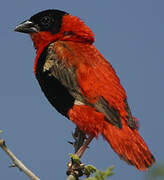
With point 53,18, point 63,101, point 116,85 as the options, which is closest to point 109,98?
point 116,85

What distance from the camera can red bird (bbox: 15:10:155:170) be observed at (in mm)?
3713

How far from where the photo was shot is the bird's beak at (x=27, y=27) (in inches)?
194

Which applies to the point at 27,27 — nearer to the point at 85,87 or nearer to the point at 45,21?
the point at 45,21

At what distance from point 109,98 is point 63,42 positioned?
1.05 m

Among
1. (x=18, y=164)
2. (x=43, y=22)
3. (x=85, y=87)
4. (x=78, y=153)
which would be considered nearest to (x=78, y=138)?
(x=78, y=153)

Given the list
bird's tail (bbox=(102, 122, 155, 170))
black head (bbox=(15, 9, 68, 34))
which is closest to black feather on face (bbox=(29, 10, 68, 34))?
black head (bbox=(15, 9, 68, 34))

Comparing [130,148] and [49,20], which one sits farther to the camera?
[49,20]

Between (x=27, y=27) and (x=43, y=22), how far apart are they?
0.25 m

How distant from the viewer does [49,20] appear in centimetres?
494

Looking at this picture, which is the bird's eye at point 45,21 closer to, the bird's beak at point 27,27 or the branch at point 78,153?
the bird's beak at point 27,27

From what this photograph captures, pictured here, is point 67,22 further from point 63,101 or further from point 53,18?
point 63,101

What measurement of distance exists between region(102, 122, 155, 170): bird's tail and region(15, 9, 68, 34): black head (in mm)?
1869

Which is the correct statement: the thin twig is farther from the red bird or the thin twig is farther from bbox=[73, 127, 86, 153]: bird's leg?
bbox=[73, 127, 86, 153]: bird's leg

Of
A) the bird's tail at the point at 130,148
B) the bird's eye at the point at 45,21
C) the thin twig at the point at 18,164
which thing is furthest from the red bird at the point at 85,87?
the thin twig at the point at 18,164
